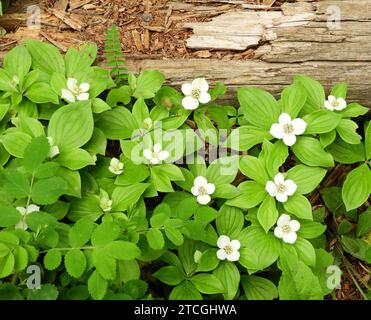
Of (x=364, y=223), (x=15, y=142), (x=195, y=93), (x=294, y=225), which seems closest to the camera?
(x=15, y=142)

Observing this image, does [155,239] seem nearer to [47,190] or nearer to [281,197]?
[47,190]

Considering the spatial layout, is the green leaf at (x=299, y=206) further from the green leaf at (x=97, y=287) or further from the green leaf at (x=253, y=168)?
the green leaf at (x=97, y=287)

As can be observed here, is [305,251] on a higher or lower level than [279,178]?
lower

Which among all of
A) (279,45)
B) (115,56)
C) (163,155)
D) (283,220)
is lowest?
(283,220)

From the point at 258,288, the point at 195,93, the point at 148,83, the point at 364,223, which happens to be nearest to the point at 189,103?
the point at 195,93

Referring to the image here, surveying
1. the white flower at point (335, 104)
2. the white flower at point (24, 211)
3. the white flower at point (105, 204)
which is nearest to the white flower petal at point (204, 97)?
the white flower at point (335, 104)

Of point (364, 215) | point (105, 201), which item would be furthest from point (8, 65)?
point (364, 215)

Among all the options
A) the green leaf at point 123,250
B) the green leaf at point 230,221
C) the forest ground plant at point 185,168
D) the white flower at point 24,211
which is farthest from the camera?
the green leaf at point 230,221
